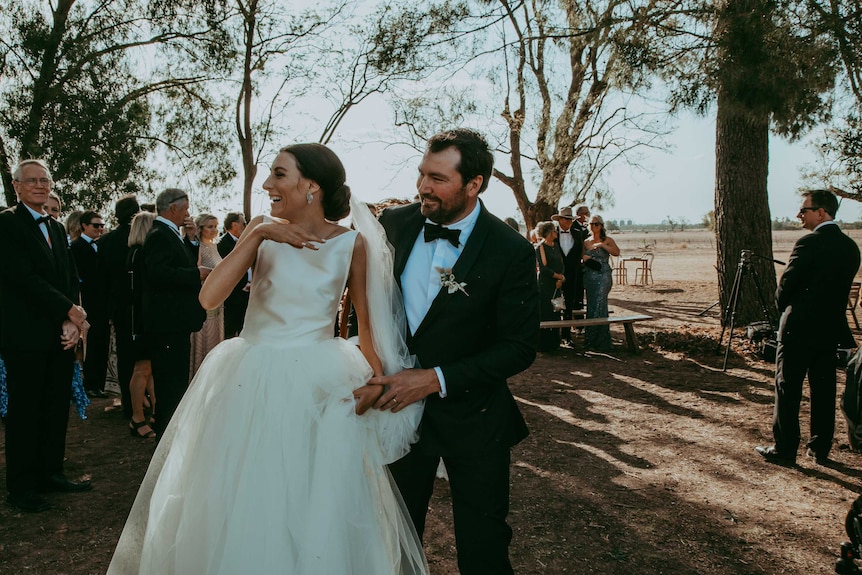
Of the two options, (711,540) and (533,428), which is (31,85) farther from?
(711,540)

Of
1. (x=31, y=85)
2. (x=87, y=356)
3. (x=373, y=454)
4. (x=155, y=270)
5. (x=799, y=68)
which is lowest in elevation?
(x=87, y=356)

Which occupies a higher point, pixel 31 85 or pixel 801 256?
pixel 31 85

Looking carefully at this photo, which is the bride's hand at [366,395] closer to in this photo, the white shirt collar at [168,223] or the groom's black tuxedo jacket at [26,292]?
the groom's black tuxedo jacket at [26,292]

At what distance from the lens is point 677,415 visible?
6445 mm

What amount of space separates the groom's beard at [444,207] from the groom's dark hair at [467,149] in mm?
62

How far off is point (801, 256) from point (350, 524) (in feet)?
14.4

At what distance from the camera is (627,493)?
4.45 m

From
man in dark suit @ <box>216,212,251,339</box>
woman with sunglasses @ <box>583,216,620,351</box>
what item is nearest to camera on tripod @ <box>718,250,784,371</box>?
woman with sunglasses @ <box>583,216,620,351</box>

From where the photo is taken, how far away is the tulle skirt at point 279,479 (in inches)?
88.3

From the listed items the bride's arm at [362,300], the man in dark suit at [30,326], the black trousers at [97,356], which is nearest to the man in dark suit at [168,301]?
the man in dark suit at [30,326]

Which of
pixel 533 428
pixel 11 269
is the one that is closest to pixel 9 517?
pixel 11 269

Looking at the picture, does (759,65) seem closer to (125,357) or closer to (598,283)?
(598,283)

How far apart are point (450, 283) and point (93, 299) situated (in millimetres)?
5949

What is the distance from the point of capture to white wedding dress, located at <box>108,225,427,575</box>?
225 centimetres
